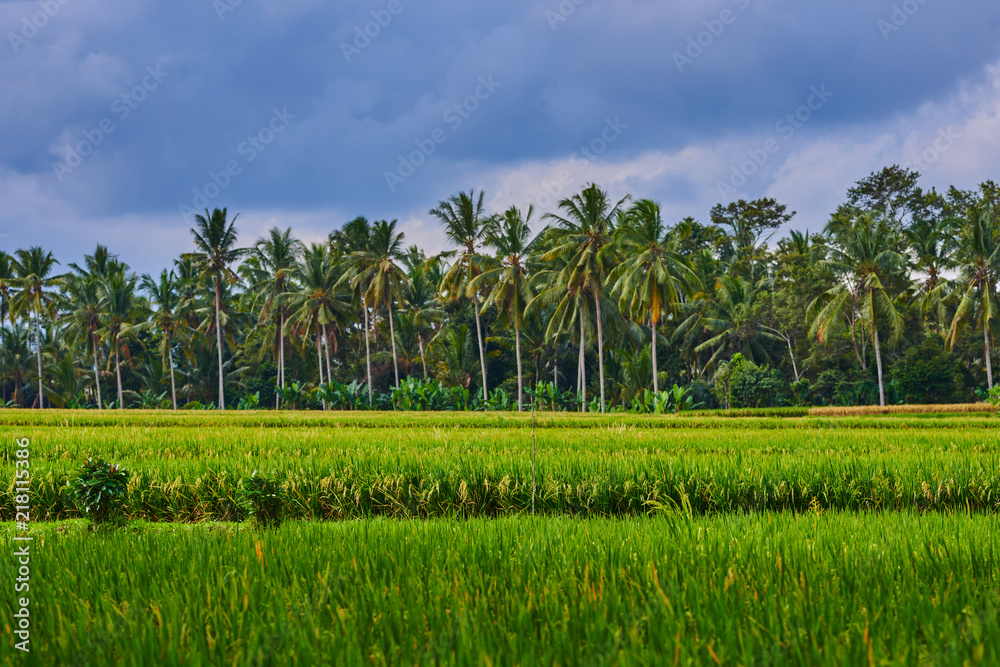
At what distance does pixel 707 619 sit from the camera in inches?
79.1

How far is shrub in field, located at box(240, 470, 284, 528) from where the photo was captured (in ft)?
17.1

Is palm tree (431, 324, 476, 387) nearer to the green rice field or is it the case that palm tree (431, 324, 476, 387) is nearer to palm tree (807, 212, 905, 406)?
palm tree (807, 212, 905, 406)

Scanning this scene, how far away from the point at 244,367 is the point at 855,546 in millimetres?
45809

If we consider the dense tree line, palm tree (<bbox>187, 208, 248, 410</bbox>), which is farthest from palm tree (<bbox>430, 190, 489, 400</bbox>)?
palm tree (<bbox>187, 208, 248, 410</bbox>)

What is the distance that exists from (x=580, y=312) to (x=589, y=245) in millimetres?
3483

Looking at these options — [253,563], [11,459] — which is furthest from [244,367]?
[253,563]

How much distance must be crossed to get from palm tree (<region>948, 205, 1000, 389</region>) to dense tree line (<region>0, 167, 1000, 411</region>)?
0.31 ft

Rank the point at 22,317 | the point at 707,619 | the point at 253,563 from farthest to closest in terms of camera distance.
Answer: the point at 22,317, the point at 253,563, the point at 707,619

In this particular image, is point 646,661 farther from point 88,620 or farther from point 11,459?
point 11,459

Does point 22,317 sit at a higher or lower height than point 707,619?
A: higher

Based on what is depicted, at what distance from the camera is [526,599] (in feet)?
7.66

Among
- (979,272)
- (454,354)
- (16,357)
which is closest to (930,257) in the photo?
(979,272)

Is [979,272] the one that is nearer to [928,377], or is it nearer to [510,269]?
[928,377]

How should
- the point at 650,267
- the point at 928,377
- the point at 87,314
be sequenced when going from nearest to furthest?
the point at 650,267 → the point at 928,377 → the point at 87,314
